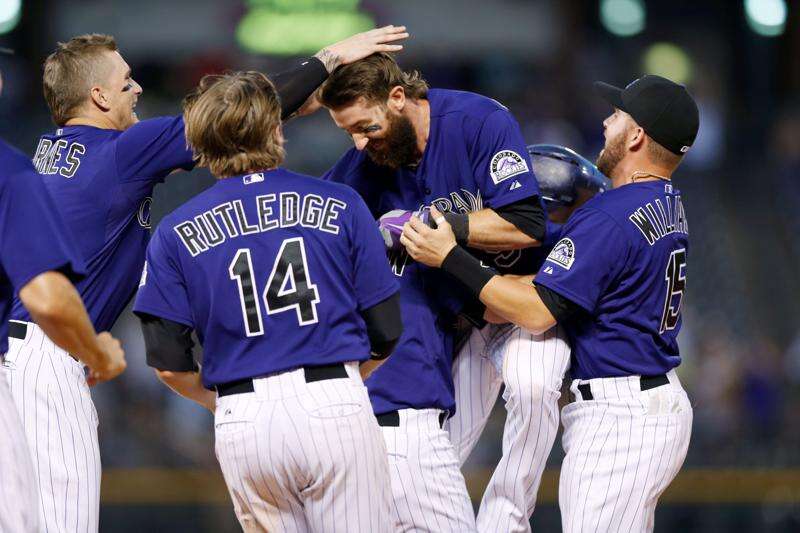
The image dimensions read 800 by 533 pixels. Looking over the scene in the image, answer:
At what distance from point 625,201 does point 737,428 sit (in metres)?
6.37

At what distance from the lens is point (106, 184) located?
12.9ft

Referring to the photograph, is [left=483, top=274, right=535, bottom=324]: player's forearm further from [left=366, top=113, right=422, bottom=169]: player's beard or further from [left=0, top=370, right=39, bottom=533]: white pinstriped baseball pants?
[left=0, top=370, right=39, bottom=533]: white pinstriped baseball pants

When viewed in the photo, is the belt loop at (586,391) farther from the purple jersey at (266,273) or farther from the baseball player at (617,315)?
the purple jersey at (266,273)

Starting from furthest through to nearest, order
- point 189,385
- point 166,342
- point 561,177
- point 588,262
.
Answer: point 561,177 < point 588,262 < point 189,385 < point 166,342

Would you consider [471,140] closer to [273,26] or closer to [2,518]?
[2,518]

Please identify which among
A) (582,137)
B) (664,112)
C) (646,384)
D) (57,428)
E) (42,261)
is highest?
(582,137)

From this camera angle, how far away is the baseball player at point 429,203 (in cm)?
397

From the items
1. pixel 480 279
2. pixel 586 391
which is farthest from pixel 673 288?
pixel 480 279

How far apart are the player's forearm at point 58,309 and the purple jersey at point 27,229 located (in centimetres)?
3

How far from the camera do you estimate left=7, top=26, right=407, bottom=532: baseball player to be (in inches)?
145

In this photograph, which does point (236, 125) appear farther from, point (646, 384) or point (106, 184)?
point (646, 384)

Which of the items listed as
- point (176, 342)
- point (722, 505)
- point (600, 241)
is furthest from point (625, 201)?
point (722, 505)

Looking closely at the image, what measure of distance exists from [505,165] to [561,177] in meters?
0.46

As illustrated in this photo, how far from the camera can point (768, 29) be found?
15.5m
